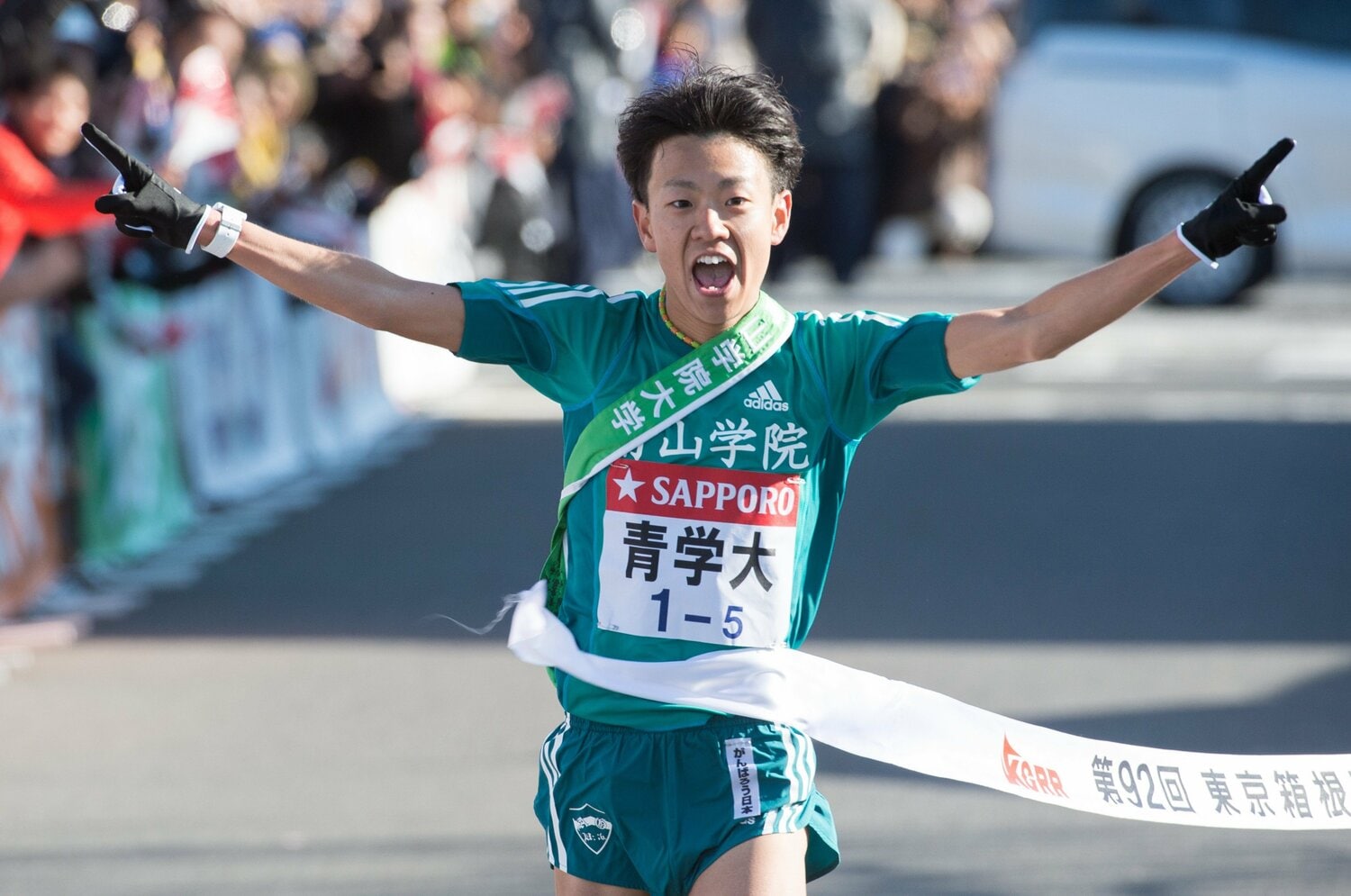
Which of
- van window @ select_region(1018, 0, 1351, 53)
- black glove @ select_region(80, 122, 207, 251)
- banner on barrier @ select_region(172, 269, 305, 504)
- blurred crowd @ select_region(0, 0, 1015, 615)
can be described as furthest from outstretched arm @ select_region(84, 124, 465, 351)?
van window @ select_region(1018, 0, 1351, 53)

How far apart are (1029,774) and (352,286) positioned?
1.40 metres

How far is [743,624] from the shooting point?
3418 millimetres

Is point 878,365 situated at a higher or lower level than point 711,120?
lower

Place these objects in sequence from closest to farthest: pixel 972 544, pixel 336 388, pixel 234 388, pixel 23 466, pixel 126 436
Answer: pixel 23 466, pixel 126 436, pixel 972 544, pixel 234 388, pixel 336 388

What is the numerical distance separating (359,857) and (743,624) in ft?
7.67

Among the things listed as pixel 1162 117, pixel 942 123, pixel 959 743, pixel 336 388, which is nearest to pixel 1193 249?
pixel 959 743

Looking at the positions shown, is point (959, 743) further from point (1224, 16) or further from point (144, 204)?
point (1224, 16)

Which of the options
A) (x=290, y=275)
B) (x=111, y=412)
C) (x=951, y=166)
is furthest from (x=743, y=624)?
(x=951, y=166)

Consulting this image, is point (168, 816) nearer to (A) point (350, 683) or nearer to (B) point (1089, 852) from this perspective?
(A) point (350, 683)

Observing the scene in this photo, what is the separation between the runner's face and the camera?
10.8 feet

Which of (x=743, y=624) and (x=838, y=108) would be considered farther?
(x=838, y=108)

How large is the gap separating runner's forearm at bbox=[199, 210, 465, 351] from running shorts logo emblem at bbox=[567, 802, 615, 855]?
759mm

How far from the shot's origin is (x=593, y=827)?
11.1ft

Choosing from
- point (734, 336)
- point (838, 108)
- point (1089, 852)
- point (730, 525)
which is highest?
point (838, 108)
